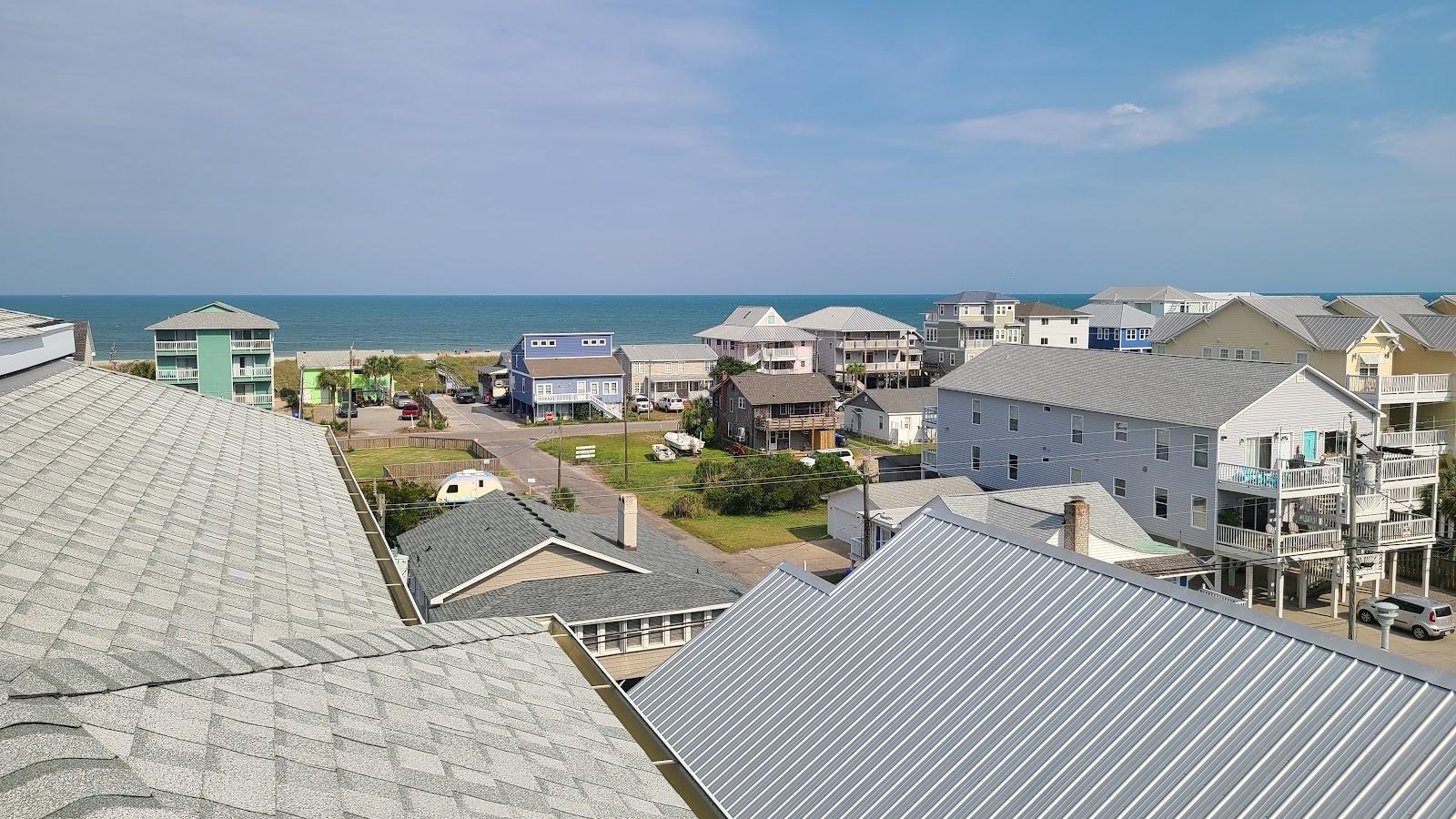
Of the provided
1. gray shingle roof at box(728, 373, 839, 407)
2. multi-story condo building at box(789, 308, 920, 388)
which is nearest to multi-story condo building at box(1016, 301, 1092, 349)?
multi-story condo building at box(789, 308, 920, 388)

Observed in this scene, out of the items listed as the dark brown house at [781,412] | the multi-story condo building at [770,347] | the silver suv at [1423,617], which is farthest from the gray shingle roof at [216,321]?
the silver suv at [1423,617]

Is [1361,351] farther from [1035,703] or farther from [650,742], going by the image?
[650,742]

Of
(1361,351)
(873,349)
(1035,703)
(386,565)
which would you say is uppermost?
(1361,351)

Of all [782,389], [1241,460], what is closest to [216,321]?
[782,389]

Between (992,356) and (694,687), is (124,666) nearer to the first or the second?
(694,687)

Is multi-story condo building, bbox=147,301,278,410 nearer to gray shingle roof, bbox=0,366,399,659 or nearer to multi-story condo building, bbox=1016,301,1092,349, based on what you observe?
gray shingle roof, bbox=0,366,399,659

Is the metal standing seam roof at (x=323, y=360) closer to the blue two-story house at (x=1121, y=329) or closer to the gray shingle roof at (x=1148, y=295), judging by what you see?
the blue two-story house at (x=1121, y=329)

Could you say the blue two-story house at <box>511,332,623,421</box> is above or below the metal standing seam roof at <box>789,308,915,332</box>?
below
